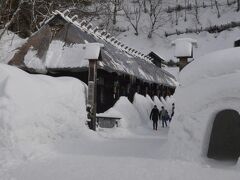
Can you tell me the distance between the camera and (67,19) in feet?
66.7

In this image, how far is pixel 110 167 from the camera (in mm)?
9070

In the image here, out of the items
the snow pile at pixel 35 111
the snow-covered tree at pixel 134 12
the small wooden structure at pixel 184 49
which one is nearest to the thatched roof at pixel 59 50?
the snow pile at pixel 35 111

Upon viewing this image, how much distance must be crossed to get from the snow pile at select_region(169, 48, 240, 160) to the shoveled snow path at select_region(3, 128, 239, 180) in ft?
1.94

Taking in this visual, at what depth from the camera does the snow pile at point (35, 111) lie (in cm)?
1098

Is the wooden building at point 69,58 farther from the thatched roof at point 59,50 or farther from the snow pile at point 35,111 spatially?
the snow pile at point 35,111

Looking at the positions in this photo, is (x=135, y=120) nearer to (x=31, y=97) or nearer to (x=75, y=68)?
(x=75, y=68)

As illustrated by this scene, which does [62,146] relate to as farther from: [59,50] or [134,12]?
[134,12]

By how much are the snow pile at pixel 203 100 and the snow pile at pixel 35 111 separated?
13.6 ft

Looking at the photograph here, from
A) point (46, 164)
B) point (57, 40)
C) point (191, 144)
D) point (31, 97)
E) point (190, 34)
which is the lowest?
point (46, 164)

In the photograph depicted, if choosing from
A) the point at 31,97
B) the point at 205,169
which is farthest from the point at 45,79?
the point at 205,169

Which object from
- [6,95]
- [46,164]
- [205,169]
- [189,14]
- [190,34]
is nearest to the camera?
[205,169]

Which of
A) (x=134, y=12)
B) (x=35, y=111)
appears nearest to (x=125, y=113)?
(x=35, y=111)

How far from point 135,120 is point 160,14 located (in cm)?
3961

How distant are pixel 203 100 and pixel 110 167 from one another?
3.01m
